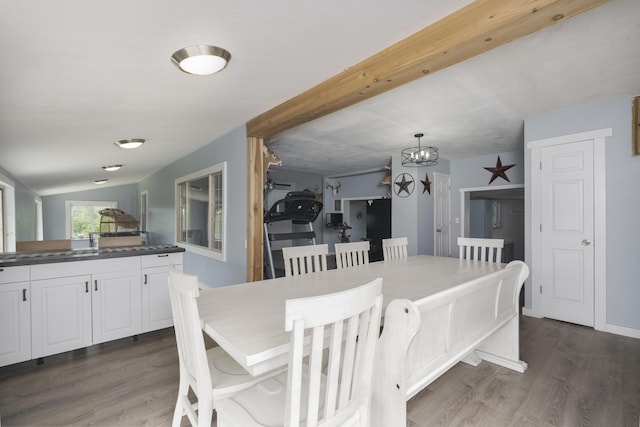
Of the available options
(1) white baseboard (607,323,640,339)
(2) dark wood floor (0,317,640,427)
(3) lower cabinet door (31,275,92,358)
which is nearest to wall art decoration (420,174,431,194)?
(1) white baseboard (607,323,640,339)

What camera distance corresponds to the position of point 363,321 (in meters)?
1.04

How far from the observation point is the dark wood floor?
1795 millimetres

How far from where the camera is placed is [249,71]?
83.2 inches

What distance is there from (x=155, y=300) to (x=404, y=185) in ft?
14.3

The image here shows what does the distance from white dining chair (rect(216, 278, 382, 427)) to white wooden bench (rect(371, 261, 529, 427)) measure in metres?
0.13

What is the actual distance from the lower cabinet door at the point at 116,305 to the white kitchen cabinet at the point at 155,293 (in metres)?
0.05

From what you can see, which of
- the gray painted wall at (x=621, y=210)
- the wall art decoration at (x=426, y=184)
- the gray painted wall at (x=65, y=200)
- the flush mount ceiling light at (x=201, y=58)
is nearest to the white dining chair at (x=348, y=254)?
the flush mount ceiling light at (x=201, y=58)

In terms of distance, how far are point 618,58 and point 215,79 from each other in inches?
120

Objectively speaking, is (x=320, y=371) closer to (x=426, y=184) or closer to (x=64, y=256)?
(x=64, y=256)

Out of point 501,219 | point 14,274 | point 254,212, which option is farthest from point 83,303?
point 501,219

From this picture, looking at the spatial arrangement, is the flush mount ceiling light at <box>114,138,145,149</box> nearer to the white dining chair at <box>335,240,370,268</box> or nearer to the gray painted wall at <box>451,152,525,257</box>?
the white dining chair at <box>335,240,370,268</box>

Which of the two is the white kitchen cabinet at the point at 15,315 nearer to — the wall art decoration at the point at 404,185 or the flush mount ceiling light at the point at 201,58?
the flush mount ceiling light at the point at 201,58

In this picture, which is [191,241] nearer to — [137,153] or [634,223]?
[137,153]

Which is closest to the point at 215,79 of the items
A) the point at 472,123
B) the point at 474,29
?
the point at 474,29
